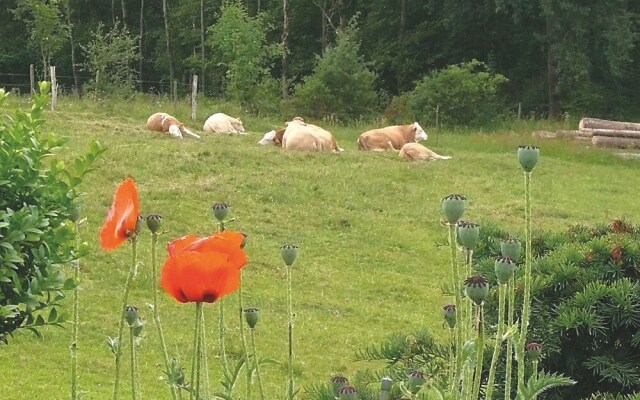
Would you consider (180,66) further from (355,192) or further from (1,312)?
(1,312)

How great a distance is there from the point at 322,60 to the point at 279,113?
265 cm

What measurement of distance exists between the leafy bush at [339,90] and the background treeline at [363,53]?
41 mm

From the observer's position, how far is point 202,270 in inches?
53.4

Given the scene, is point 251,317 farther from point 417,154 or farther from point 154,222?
point 417,154

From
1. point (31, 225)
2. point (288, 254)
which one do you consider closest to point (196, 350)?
point (288, 254)

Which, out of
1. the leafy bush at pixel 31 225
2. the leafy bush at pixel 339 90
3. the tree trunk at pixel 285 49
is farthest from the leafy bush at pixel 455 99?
the leafy bush at pixel 31 225

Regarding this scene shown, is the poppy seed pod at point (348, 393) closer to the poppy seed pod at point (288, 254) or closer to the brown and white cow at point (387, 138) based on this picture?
the poppy seed pod at point (288, 254)

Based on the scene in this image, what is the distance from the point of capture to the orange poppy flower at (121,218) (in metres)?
1.56

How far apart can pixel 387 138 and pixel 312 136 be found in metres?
2.17

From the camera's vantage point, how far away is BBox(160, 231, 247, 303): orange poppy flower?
135 cm

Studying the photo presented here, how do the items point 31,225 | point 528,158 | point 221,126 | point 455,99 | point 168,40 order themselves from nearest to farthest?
point 528,158 → point 31,225 → point 221,126 → point 455,99 → point 168,40

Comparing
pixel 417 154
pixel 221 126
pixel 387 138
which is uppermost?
pixel 221 126

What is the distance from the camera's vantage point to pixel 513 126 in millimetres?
26828

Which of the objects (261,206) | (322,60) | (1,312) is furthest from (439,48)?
(1,312)
